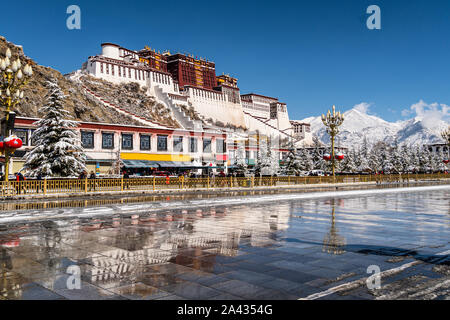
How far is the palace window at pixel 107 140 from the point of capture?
50531 millimetres

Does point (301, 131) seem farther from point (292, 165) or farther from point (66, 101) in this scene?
point (66, 101)

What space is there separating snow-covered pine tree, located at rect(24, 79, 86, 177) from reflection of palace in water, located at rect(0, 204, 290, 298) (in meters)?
20.0

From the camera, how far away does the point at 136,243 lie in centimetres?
853

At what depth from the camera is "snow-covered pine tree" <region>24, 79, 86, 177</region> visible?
30828 mm

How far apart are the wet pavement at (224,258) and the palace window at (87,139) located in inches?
1512

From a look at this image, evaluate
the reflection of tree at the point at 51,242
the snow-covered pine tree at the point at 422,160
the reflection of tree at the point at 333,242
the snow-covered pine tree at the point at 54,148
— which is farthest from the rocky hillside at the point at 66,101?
the snow-covered pine tree at the point at 422,160

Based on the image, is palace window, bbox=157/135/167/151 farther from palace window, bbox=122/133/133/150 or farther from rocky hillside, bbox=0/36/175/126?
rocky hillside, bbox=0/36/175/126

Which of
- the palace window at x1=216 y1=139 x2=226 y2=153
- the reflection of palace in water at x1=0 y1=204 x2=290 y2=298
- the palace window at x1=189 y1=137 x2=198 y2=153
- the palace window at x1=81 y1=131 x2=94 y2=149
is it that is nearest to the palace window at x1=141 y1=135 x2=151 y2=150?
the palace window at x1=81 y1=131 x2=94 y2=149

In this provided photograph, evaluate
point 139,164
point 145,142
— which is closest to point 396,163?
point 145,142

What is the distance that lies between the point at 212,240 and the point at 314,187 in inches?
1207

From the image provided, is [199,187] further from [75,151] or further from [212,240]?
[212,240]
